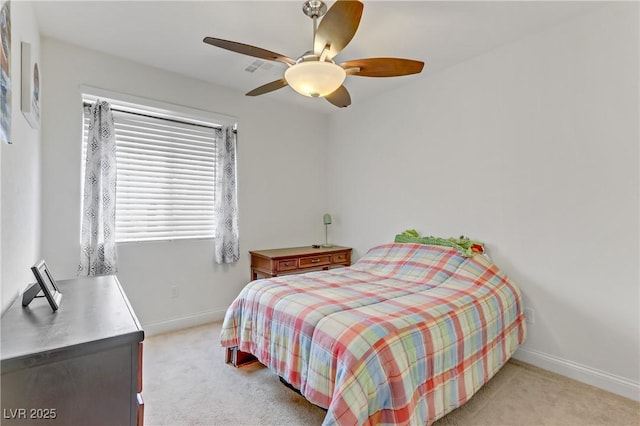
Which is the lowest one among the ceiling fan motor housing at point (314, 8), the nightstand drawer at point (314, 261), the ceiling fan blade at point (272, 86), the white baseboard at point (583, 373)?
the white baseboard at point (583, 373)

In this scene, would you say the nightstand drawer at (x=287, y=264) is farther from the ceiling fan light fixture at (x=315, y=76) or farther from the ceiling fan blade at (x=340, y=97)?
the ceiling fan light fixture at (x=315, y=76)

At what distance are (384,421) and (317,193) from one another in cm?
326

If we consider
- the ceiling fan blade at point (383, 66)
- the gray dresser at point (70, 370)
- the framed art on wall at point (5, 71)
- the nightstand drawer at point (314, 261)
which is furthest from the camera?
the nightstand drawer at point (314, 261)

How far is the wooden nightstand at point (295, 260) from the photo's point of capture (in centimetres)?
344

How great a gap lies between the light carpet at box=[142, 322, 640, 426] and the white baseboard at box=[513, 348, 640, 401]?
0.18 ft

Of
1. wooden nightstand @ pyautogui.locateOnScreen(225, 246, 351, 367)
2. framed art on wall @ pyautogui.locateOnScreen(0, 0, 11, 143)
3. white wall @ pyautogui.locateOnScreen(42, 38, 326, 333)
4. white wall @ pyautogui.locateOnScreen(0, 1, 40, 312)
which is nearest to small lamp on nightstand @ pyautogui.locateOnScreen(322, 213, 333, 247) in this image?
white wall @ pyautogui.locateOnScreen(42, 38, 326, 333)

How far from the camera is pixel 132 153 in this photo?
3006 millimetres

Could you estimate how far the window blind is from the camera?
9.75 ft

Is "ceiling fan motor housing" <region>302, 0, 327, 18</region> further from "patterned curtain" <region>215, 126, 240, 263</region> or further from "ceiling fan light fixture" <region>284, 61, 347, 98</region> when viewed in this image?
"patterned curtain" <region>215, 126, 240, 263</region>

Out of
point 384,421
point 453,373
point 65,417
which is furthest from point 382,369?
point 65,417

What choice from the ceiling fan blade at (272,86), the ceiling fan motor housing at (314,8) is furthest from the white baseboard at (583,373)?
the ceiling fan motor housing at (314,8)

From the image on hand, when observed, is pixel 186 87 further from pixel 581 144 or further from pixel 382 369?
pixel 581 144

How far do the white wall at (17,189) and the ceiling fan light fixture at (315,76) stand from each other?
1.36m

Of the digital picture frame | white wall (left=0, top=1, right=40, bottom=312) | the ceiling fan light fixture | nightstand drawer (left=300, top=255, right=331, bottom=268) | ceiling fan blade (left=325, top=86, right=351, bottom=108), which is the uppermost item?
ceiling fan blade (left=325, top=86, right=351, bottom=108)
